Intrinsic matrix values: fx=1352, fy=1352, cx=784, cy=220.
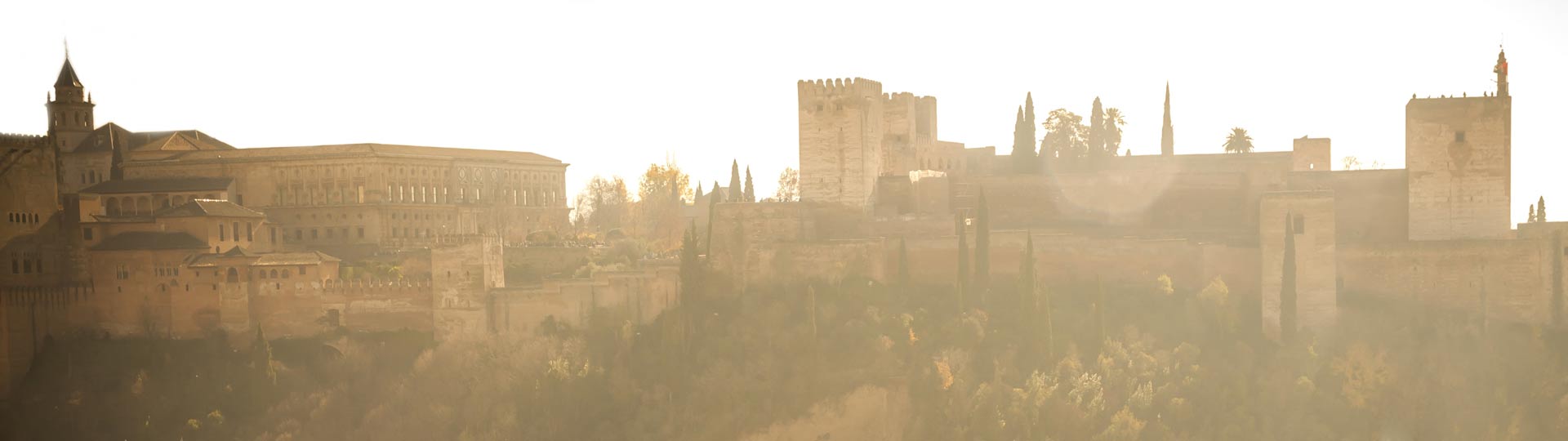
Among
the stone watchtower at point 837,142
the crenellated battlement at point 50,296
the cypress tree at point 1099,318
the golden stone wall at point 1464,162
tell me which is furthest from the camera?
the stone watchtower at point 837,142

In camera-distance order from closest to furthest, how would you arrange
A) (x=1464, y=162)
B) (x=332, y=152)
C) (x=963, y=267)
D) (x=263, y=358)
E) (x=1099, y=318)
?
(x=1099, y=318)
(x=963, y=267)
(x=263, y=358)
(x=1464, y=162)
(x=332, y=152)

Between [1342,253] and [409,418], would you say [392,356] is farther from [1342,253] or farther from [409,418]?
[1342,253]

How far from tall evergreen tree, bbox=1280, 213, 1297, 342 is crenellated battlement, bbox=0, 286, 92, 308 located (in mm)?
37511

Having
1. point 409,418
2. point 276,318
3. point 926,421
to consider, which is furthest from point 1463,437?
point 276,318

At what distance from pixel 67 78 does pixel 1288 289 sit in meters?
47.9

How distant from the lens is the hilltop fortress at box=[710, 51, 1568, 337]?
40.7 meters

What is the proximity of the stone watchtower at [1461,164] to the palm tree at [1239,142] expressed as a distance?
50.6 feet

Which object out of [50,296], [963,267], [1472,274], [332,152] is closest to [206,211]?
[50,296]

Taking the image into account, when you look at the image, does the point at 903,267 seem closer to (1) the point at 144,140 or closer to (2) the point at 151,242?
(2) the point at 151,242

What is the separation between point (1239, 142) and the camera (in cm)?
5828

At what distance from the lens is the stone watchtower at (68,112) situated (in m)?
55.7

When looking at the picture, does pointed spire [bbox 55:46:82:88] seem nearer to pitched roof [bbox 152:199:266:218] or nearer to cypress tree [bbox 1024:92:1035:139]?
pitched roof [bbox 152:199:266:218]

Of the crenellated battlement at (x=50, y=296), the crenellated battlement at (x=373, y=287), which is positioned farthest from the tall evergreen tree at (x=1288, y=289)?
the crenellated battlement at (x=50, y=296)

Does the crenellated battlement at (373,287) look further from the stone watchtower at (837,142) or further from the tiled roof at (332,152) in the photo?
the tiled roof at (332,152)
